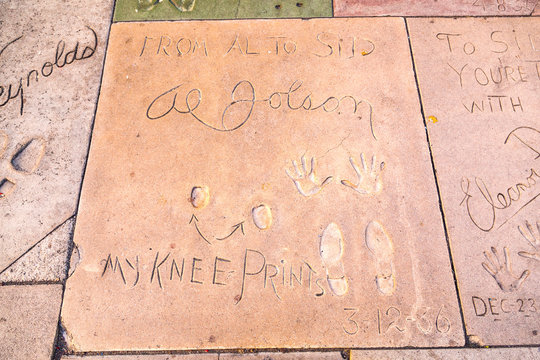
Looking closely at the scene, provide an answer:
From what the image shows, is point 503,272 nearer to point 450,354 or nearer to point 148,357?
point 450,354

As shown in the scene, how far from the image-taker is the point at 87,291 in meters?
1.84

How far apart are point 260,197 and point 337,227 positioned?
482 millimetres

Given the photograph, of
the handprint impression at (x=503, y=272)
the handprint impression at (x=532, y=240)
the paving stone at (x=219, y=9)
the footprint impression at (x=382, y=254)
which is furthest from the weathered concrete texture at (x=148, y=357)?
the paving stone at (x=219, y=9)

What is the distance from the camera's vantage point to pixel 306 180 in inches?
79.4

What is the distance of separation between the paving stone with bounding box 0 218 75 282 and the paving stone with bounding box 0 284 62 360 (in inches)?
2.0

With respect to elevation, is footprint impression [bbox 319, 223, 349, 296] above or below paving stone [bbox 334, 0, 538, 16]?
below

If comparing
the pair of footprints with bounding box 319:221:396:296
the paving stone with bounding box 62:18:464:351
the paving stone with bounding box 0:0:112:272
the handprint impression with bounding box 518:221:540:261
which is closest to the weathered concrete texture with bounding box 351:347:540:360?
the paving stone with bounding box 62:18:464:351

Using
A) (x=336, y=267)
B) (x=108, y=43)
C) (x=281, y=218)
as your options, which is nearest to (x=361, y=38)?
(x=281, y=218)

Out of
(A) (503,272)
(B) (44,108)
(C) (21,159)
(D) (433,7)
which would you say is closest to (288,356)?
(A) (503,272)

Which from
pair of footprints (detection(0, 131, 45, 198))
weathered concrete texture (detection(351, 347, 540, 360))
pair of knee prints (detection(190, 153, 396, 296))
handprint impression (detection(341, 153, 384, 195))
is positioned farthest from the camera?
pair of footprints (detection(0, 131, 45, 198))

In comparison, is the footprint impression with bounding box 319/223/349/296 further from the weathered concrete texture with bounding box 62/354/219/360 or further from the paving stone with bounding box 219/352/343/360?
the weathered concrete texture with bounding box 62/354/219/360

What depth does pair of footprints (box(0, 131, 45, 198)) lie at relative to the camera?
2.09 meters

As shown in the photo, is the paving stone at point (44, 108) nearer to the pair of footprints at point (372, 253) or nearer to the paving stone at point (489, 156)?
the pair of footprints at point (372, 253)

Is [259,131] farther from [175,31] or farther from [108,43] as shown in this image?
[108,43]
